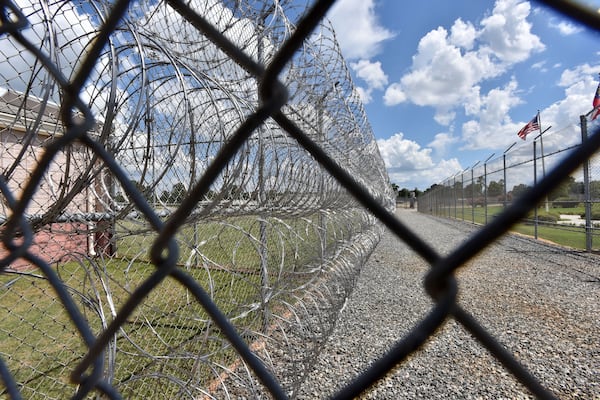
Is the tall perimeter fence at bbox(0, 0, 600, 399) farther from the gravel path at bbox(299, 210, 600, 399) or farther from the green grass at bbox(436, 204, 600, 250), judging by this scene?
the green grass at bbox(436, 204, 600, 250)

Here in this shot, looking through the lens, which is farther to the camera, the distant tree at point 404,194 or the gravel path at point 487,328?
the distant tree at point 404,194

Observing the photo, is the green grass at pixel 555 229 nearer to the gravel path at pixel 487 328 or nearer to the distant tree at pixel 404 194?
the gravel path at pixel 487 328

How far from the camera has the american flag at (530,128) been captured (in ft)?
34.9

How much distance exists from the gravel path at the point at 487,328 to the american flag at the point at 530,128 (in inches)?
216

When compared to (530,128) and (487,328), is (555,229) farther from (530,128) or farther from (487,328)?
(487,328)

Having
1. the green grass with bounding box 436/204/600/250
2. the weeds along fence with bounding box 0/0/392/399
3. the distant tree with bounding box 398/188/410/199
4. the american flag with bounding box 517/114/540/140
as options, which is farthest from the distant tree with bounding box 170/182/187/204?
the distant tree with bounding box 398/188/410/199

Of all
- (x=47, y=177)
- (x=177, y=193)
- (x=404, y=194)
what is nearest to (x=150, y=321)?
(x=177, y=193)

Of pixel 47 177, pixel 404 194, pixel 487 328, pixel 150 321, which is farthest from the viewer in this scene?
pixel 404 194

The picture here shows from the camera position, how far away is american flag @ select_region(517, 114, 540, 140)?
10.6 metres

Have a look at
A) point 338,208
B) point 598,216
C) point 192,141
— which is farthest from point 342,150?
point 598,216

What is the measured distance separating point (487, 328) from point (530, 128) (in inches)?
367

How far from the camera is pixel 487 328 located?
151 inches

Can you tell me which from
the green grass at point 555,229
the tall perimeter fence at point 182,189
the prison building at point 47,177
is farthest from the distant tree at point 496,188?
the prison building at point 47,177

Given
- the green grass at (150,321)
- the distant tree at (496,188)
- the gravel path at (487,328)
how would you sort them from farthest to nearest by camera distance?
the distant tree at (496,188) < the gravel path at (487,328) < the green grass at (150,321)
